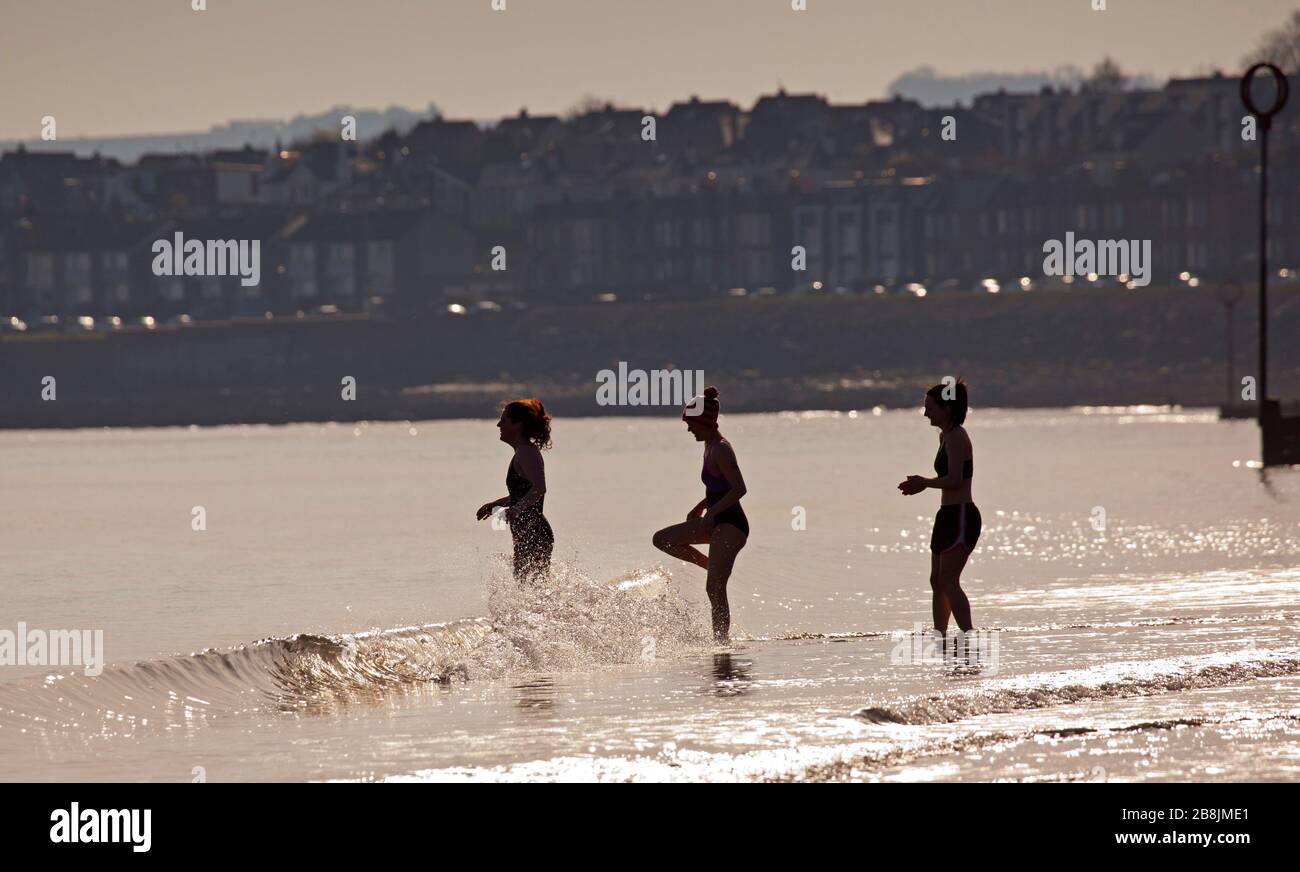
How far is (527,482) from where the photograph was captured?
1509 centimetres

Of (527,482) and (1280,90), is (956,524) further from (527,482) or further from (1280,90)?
(1280,90)

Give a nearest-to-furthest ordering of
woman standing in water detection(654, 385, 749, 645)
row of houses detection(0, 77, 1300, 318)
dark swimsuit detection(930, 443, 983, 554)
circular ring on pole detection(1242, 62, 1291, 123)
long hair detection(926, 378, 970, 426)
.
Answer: long hair detection(926, 378, 970, 426)
dark swimsuit detection(930, 443, 983, 554)
woman standing in water detection(654, 385, 749, 645)
circular ring on pole detection(1242, 62, 1291, 123)
row of houses detection(0, 77, 1300, 318)

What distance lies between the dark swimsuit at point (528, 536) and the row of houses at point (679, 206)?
123m

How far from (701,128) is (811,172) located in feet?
37.1

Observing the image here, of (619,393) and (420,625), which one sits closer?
(420,625)

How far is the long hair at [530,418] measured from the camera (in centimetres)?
1504

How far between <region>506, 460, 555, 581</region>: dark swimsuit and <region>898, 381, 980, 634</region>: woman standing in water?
2.47m

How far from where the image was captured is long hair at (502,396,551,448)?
592 inches

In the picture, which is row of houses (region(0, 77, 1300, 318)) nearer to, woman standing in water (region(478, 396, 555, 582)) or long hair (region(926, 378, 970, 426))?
woman standing in water (region(478, 396, 555, 582))

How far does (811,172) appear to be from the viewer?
548 feet

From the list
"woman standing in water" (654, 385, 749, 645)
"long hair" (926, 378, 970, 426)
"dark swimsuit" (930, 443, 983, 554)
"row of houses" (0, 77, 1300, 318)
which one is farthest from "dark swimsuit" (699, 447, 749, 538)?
"row of houses" (0, 77, 1300, 318)

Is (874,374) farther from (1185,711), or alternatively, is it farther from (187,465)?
(1185,711)

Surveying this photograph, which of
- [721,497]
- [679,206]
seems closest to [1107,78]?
[679,206]
